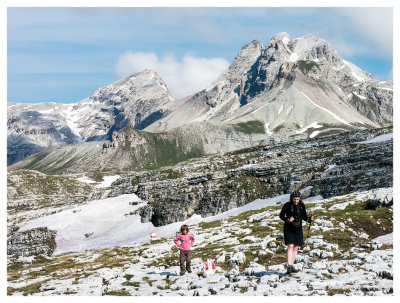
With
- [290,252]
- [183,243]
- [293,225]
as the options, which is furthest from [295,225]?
[183,243]

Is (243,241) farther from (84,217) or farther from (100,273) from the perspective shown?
(84,217)

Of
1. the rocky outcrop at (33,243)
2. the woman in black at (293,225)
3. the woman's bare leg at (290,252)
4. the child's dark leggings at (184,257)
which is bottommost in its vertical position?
the rocky outcrop at (33,243)

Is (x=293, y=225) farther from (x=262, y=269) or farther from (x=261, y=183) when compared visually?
(x=261, y=183)

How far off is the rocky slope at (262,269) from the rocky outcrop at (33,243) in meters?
52.7

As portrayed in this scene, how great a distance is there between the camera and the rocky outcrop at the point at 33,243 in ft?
265

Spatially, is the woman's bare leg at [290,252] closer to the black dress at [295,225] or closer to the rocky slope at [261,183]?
the black dress at [295,225]

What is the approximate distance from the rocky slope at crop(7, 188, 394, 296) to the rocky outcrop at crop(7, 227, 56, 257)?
52697 mm

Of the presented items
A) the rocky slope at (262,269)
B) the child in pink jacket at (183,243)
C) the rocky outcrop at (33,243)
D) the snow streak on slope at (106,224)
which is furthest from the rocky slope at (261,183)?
the child in pink jacket at (183,243)

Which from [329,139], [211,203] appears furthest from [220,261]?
[329,139]

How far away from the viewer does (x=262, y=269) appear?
73.5 feet

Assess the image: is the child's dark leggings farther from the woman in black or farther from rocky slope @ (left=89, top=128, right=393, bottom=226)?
rocky slope @ (left=89, top=128, right=393, bottom=226)

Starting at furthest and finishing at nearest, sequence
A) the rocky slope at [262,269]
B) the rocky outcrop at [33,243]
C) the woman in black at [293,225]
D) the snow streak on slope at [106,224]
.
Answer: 1. the rocky outcrop at [33,243]
2. the snow streak on slope at [106,224]
3. the woman in black at [293,225]
4. the rocky slope at [262,269]

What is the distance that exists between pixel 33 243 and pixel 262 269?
249ft

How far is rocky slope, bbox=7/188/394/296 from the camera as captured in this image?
1853 cm
